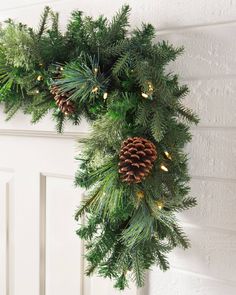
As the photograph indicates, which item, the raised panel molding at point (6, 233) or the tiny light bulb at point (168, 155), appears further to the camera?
the raised panel molding at point (6, 233)

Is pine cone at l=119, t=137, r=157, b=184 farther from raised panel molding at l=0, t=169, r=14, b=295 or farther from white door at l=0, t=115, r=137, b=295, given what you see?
raised panel molding at l=0, t=169, r=14, b=295

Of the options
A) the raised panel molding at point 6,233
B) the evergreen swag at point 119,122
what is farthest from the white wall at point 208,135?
the raised panel molding at point 6,233

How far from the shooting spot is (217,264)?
0.91 meters

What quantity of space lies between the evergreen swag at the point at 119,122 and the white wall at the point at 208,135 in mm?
48

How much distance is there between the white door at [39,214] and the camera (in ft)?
3.81

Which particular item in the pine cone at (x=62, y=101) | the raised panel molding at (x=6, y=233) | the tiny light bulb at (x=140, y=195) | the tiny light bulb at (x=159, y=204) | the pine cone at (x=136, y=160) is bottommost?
the raised panel molding at (x=6, y=233)

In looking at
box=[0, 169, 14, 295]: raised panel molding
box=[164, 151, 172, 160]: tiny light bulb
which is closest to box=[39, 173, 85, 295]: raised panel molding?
box=[0, 169, 14, 295]: raised panel molding

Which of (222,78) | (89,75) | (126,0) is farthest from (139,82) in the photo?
(126,0)

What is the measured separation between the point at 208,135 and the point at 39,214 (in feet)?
1.92

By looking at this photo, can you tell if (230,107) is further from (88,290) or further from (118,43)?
(88,290)

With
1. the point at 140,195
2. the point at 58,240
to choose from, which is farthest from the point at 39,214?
the point at 140,195

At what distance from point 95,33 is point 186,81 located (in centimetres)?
23

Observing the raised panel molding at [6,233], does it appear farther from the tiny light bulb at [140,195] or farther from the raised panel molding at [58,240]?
the tiny light bulb at [140,195]

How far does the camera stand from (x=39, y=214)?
1.23 m
